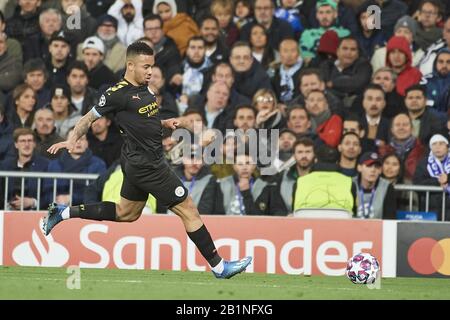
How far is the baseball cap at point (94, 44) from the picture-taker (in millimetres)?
18000

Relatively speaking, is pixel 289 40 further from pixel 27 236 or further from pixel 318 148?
pixel 27 236

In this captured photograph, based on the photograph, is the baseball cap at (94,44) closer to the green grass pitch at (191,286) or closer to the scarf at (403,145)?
the scarf at (403,145)

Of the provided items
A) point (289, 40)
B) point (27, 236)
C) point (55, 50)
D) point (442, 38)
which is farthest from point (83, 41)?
point (442, 38)

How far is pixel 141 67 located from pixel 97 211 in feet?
5.53

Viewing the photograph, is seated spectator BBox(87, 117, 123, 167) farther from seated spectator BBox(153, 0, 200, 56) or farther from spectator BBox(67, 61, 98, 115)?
seated spectator BBox(153, 0, 200, 56)

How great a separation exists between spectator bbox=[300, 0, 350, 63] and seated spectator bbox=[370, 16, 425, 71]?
24.1 inches

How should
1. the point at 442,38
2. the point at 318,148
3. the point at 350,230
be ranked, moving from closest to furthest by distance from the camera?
the point at 350,230, the point at 318,148, the point at 442,38

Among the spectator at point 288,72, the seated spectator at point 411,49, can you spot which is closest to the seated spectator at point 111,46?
the spectator at point 288,72

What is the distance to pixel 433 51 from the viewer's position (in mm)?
17422

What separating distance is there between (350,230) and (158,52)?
494 centimetres

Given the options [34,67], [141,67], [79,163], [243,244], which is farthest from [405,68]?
[141,67]

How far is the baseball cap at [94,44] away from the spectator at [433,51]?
4789mm

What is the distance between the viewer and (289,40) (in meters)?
17.7

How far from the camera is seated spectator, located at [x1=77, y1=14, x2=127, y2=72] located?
18234 millimetres
